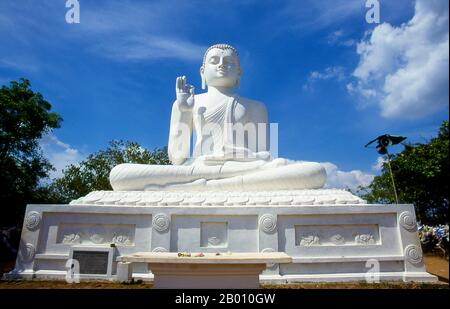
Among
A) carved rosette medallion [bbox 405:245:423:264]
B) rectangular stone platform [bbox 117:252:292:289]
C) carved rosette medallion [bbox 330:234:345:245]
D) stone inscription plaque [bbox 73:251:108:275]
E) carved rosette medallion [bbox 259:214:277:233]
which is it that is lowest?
rectangular stone platform [bbox 117:252:292:289]

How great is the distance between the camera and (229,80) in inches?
387

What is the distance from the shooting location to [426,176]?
15297mm

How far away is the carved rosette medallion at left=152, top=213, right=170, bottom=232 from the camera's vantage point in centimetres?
663

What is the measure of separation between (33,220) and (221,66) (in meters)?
5.94

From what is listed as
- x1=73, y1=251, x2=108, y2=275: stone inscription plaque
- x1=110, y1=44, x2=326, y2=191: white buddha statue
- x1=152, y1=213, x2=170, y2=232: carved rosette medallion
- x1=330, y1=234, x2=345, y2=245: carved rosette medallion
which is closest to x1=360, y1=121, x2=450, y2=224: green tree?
x1=110, y1=44, x2=326, y2=191: white buddha statue

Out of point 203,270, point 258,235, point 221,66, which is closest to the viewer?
point 203,270

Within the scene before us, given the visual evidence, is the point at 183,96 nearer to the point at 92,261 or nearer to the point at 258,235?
the point at 258,235

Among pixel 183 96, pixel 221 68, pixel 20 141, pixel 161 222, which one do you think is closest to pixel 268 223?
pixel 161 222

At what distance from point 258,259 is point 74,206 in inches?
178

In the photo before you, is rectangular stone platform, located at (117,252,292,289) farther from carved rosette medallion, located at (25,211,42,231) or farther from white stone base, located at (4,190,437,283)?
carved rosette medallion, located at (25,211,42,231)

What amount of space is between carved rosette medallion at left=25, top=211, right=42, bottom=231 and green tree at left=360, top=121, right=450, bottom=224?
1486 centimetres

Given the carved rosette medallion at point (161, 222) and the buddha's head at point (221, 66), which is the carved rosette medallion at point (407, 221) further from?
the buddha's head at point (221, 66)

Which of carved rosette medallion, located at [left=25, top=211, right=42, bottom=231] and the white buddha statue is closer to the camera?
carved rosette medallion, located at [left=25, top=211, right=42, bottom=231]
